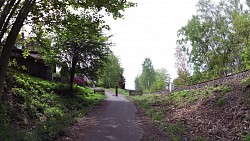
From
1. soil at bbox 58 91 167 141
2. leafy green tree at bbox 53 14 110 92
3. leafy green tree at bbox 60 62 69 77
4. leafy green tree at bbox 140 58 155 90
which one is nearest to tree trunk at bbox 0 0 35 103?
soil at bbox 58 91 167 141

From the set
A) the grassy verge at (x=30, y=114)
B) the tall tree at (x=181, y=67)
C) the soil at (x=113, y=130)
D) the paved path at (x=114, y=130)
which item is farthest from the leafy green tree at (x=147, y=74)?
the soil at (x=113, y=130)

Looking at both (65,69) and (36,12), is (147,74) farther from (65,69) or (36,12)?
(36,12)

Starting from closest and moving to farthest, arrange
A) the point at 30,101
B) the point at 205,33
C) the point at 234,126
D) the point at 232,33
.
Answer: the point at 234,126
the point at 30,101
the point at 232,33
the point at 205,33

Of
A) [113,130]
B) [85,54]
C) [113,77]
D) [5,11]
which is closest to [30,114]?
[113,130]

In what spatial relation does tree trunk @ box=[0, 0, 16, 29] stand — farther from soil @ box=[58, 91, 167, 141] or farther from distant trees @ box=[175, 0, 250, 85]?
distant trees @ box=[175, 0, 250, 85]

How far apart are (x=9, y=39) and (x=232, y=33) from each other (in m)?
28.8

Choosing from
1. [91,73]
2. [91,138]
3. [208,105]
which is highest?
[91,73]

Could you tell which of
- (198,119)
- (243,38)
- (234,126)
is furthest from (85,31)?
(243,38)

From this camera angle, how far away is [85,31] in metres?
13.1

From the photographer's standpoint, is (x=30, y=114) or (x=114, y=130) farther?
(x=30, y=114)

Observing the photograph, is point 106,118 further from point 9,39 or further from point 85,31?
point 9,39

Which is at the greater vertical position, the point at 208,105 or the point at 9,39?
the point at 9,39

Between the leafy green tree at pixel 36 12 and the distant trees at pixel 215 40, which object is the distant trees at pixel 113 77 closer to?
the distant trees at pixel 215 40

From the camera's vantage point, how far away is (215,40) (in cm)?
3603
